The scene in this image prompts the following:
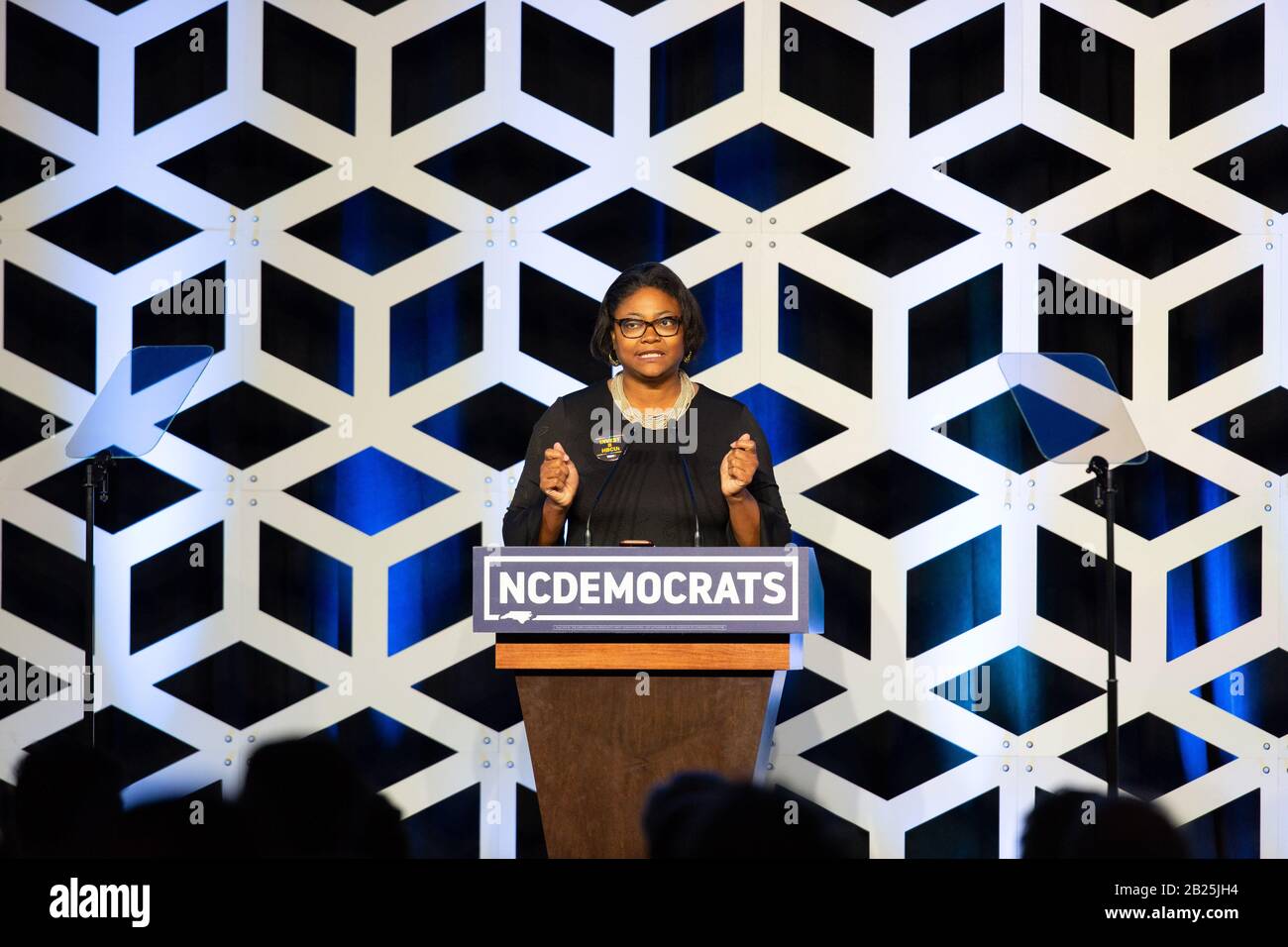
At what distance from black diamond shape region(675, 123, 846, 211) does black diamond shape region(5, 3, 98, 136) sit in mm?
1896

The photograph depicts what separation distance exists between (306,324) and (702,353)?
1.24 metres

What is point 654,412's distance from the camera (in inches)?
142

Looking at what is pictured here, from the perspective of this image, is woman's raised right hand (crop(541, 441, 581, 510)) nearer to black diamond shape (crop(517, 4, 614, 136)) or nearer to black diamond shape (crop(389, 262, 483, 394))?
black diamond shape (crop(389, 262, 483, 394))

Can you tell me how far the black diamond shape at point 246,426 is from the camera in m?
4.70

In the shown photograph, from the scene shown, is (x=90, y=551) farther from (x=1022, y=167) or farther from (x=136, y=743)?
(x=1022, y=167)

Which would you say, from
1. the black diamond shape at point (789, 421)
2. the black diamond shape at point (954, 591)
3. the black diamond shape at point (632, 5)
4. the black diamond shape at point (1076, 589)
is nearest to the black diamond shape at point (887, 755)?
the black diamond shape at point (954, 591)

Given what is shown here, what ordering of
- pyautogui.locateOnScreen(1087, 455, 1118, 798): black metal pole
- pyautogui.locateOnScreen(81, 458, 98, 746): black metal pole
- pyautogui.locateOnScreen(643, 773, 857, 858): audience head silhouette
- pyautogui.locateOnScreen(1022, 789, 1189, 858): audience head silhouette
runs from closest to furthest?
pyautogui.locateOnScreen(643, 773, 857, 858): audience head silhouette → pyautogui.locateOnScreen(1022, 789, 1189, 858): audience head silhouette → pyautogui.locateOnScreen(1087, 455, 1118, 798): black metal pole → pyautogui.locateOnScreen(81, 458, 98, 746): black metal pole

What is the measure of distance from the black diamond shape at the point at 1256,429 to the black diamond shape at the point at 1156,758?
0.87 metres

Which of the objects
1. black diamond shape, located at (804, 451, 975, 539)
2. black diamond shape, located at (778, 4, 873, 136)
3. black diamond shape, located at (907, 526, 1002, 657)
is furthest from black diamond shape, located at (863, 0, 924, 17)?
black diamond shape, located at (907, 526, 1002, 657)

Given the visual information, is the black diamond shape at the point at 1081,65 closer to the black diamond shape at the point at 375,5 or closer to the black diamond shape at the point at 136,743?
the black diamond shape at the point at 375,5

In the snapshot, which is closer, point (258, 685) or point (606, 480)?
point (606, 480)

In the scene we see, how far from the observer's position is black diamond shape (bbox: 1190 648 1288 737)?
15.1 ft

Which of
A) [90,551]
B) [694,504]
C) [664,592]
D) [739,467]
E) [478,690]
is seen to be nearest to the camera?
[664,592]

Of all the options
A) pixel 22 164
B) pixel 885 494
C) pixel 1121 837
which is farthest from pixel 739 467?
pixel 22 164
